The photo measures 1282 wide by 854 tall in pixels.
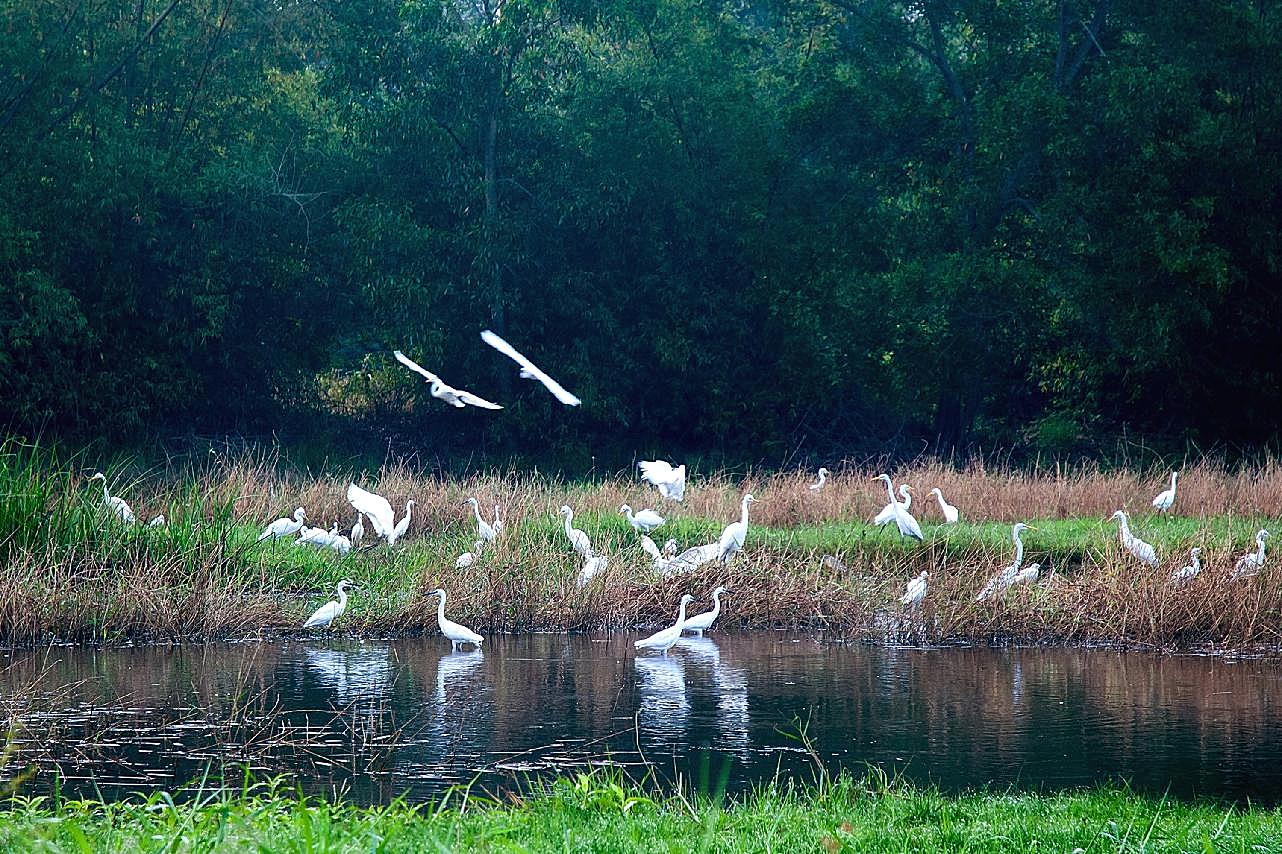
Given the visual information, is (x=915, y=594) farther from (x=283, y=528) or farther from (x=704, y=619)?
(x=283, y=528)

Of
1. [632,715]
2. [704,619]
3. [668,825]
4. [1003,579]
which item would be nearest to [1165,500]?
[1003,579]

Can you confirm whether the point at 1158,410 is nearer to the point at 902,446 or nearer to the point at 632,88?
the point at 902,446

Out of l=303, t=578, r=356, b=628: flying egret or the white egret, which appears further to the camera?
the white egret

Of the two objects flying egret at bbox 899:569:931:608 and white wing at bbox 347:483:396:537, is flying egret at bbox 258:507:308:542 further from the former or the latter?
flying egret at bbox 899:569:931:608

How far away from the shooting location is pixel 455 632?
A: 1164cm

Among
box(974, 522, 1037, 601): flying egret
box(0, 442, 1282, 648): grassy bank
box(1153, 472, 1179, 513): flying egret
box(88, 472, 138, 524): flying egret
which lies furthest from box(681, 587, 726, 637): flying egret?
box(1153, 472, 1179, 513): flying egret

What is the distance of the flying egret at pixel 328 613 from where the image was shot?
38.9ft

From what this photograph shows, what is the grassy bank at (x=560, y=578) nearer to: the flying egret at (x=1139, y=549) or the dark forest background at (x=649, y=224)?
the flying egret at (x=1139, y=549)

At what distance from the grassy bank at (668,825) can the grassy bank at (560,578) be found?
511cm

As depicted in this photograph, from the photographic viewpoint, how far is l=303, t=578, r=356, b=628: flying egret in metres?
11.8

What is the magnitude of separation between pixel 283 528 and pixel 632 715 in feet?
18.7

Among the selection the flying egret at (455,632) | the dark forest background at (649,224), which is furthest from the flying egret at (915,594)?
the dark forest background at (649,224)

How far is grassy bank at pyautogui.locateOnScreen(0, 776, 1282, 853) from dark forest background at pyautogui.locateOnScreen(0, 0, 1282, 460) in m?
17.5

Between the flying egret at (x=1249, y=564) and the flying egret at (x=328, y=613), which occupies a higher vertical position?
the flying egret at (x=1249, y=564)
